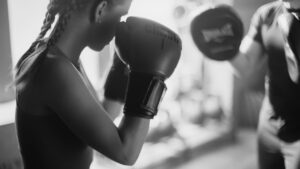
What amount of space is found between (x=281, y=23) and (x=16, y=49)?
1.26 meters

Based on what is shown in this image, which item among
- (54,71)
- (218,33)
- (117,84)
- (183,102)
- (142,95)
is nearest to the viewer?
Result: (54,71)

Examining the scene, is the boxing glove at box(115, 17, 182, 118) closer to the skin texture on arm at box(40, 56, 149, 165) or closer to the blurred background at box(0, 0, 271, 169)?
the skin texture on arm at box(40, 56, 149, 165)

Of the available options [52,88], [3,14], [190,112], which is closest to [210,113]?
[190,112]

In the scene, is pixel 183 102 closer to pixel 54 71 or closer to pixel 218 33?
pixel 218 33

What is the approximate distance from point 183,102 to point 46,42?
8.35ft

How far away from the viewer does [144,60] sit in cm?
99

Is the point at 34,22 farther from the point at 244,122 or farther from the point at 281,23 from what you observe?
the point at 244,122

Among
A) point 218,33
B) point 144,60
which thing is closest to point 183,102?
point 218,33

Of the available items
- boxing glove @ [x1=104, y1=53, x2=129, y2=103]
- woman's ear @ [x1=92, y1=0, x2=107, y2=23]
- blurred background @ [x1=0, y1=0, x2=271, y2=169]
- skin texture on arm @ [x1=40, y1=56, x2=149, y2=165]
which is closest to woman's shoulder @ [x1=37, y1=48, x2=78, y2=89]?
skin texture on arm @ [x1=40, y1=56, x2=149, y2=165]

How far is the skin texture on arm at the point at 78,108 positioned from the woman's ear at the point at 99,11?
143mm

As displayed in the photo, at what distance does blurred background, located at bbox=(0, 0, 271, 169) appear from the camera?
5.61 ft

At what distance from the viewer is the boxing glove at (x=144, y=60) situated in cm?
97

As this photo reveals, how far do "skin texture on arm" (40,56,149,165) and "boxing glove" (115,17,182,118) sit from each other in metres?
0.09

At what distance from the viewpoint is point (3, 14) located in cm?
168
